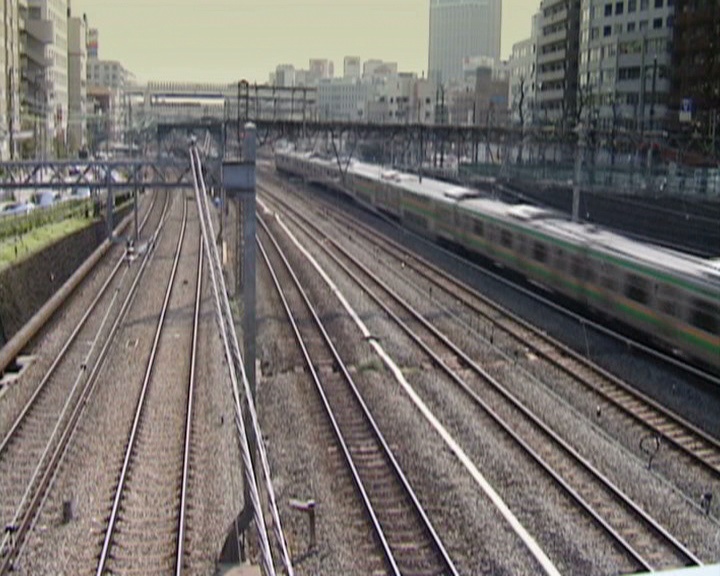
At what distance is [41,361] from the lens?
17688 millimetres

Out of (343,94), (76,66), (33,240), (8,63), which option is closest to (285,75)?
(343,94)

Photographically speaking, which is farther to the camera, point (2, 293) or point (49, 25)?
point (49, 25)

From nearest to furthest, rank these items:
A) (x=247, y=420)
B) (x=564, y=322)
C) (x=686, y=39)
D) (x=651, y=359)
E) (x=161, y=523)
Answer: (x=161, y=523), (x=247, y=420), (x=651, y=359), (x=564, y=322), (x=686, y=39)

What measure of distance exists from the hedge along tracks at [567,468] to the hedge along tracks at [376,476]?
1613 millimetres

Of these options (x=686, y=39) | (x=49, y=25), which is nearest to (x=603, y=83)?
(x=686, y=39)

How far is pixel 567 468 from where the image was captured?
11.7 meters

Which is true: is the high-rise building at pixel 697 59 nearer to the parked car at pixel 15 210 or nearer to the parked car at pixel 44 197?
the parked car at pixel 44 197

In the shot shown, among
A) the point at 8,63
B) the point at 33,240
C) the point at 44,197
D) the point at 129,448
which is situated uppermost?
the point at 8,63

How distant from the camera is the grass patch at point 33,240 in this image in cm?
2278

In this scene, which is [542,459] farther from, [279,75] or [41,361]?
[279,75]

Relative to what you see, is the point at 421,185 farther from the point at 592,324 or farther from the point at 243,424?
the point at 243,424

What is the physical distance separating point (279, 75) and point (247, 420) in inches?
6256

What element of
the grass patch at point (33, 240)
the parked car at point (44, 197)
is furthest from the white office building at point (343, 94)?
the grass patch at point (33, 240)

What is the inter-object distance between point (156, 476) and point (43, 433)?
2.48 meters
